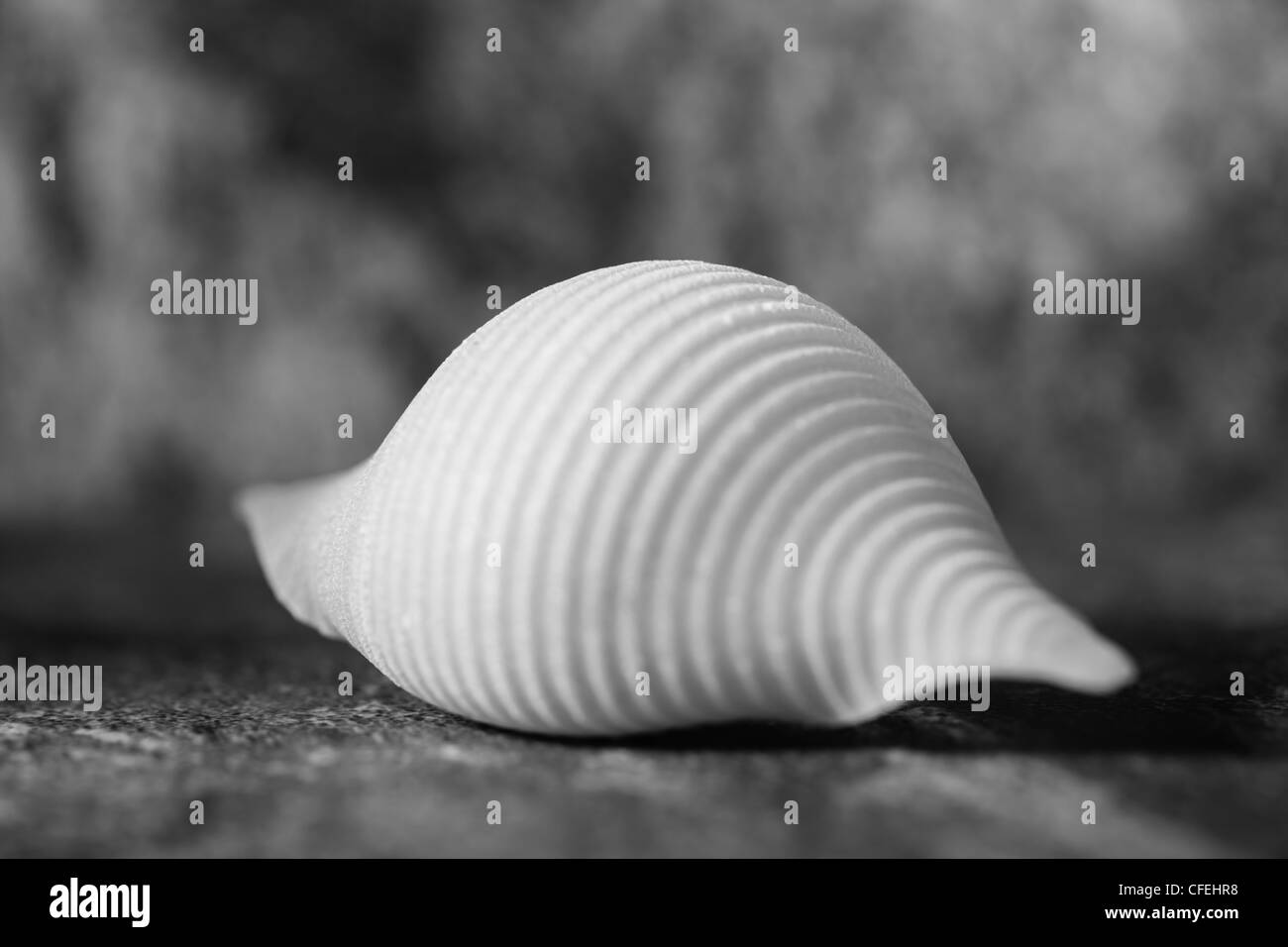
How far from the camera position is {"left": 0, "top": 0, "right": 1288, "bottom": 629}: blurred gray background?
9.64ft

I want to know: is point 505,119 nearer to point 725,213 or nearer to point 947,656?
point 725,213

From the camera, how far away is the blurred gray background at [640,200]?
294 cm

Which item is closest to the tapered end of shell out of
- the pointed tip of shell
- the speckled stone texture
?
the speckled stone texture

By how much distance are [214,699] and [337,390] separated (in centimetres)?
140

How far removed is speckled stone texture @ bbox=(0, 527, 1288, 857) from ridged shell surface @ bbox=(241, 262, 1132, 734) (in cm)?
7

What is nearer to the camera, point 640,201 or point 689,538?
point 689,538

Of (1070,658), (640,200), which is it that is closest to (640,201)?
(640,200)

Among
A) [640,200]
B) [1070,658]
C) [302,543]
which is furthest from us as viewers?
[640,200]

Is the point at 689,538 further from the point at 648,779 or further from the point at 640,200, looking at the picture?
the point at 640,200

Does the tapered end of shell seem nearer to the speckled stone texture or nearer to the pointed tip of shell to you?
the speckled stone texture

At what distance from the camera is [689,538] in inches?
51.6

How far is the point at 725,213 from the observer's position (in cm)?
303

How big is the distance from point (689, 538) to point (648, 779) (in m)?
0.22

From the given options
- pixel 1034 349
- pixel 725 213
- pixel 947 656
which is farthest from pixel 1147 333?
pixel 947 656
